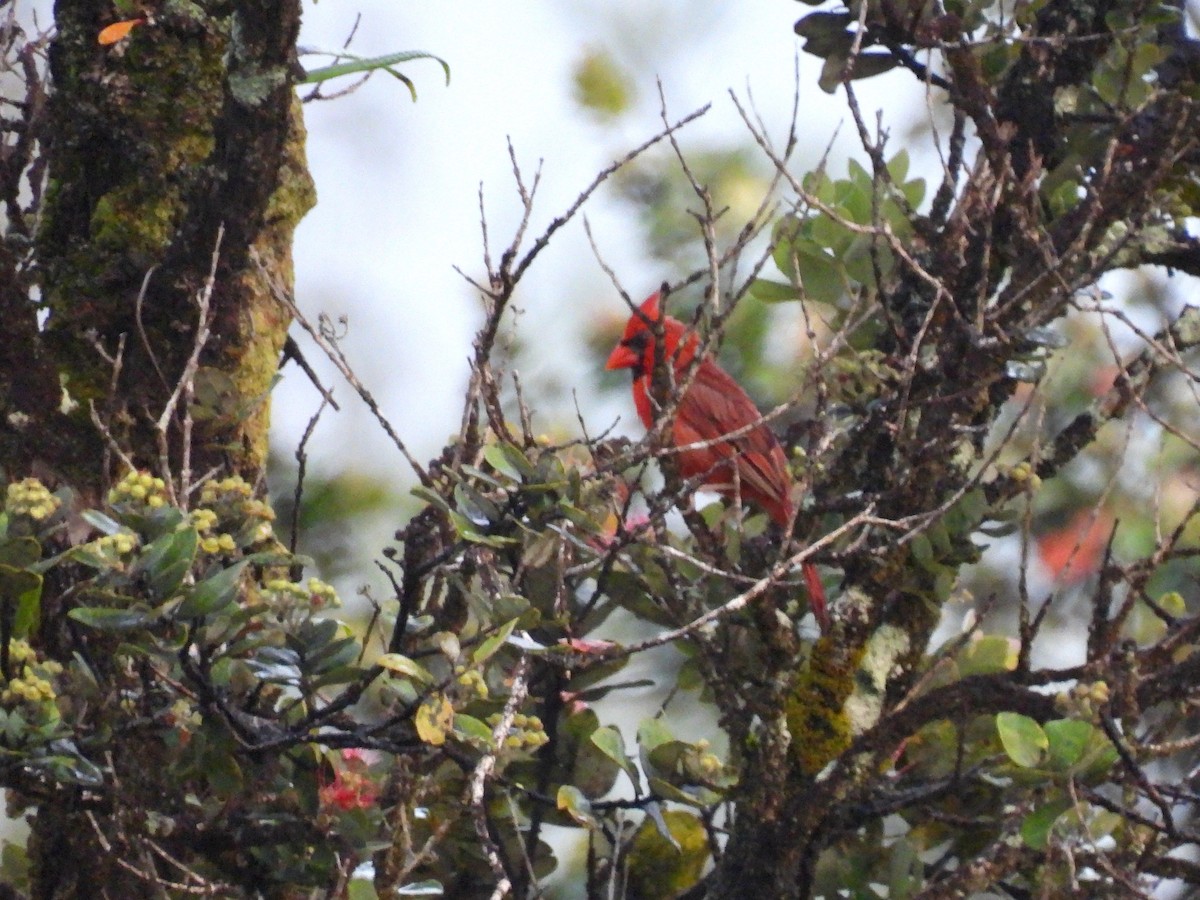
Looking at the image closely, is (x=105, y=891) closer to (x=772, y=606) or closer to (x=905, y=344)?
(x=772, y=606)

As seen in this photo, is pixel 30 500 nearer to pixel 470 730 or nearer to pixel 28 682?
pixel 28 682

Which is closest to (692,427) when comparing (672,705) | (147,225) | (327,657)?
(672,705)

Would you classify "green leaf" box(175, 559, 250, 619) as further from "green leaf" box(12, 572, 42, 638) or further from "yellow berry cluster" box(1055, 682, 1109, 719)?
"yellow berry cluster" box(1055, 682, 1109, 719)

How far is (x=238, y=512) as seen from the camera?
139 cm

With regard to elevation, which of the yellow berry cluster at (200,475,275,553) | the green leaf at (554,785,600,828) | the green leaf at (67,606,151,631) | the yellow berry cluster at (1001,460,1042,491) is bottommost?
the green leaf at (67,606,151,631)

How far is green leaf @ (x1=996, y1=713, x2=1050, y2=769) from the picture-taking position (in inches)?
55.8

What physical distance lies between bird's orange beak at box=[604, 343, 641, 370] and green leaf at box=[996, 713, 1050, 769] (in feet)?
4.95

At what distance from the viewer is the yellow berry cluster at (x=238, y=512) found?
1.36 metres

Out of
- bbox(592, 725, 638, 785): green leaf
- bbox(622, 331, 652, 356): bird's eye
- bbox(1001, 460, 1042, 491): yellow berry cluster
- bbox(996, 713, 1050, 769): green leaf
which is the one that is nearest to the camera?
bbox(996, 713, 1050, 769): green leaf

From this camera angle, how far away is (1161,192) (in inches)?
75.8

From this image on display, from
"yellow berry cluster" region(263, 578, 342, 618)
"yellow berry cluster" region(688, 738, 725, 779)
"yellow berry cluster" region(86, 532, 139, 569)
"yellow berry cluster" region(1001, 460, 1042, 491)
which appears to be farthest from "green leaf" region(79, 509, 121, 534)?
"yellow berry cluster" region(1001, 460, 1042, 491)

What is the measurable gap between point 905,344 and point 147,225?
87cm

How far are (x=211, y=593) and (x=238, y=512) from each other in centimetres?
16

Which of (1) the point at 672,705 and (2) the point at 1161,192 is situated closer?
(2) the point at 1161,192
